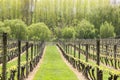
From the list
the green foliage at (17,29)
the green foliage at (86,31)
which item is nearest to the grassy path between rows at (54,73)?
the green foliage at (17,29)

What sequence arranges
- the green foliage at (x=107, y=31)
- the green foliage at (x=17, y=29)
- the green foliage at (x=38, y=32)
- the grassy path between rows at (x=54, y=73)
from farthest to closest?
the green foliage at (x=38, y=32), the green foliage at (x=107, y=31), the green foliage at (x=17, y=29), the grassy path between rows at (x=54, y=73)

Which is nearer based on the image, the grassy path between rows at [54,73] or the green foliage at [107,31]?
the grassy path between rows at [54,73]

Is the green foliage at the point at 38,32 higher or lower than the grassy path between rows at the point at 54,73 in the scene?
higher

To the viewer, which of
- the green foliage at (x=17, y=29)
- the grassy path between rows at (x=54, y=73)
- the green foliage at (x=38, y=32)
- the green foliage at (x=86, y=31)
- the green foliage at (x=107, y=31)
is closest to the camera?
the grassy path between rows at (x=54, y=73)

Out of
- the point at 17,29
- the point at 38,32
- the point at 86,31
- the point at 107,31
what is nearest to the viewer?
the point at 17,29

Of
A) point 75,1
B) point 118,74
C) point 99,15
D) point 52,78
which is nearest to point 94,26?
point 99,15

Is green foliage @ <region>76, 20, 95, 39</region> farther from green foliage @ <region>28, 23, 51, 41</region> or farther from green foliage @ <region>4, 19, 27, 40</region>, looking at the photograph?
green foliage @ <region>4, 19, 27, 40</region>

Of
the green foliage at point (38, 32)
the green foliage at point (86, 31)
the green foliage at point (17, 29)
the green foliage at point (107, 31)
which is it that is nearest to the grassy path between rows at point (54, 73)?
the green foliage at point (17, 29)

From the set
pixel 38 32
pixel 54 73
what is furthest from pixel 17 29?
pixel 54 73

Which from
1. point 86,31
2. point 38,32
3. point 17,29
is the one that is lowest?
point 38,32

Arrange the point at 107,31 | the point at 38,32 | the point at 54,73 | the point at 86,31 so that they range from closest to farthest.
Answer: the point at 54,73 < the point at 107,31 < the point at 38,32 < the point at 86,31

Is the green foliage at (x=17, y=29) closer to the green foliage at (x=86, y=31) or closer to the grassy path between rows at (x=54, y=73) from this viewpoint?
the green foliage at (x=86, y=31)

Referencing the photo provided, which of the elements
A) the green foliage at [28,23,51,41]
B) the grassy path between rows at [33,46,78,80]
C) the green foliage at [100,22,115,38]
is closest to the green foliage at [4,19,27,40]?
the green foliage at [28,23,51,41]

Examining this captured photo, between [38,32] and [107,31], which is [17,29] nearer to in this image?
[38,32]
